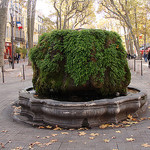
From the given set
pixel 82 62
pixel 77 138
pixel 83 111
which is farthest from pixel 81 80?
pixel 77 138

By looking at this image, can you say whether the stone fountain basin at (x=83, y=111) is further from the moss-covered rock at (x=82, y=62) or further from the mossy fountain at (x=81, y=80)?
the moss-covered rock at (x=82, y=62)

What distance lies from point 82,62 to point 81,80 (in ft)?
1.46

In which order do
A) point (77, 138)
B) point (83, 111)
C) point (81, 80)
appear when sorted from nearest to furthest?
point (77, 138) < point (83, 111) < point (81, 80)

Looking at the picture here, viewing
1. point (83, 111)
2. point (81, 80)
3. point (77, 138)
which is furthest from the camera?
point (81, 80)

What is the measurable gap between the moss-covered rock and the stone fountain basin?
0.64 metres

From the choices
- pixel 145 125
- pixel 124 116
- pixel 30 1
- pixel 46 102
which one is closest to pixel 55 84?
pixel 46 102

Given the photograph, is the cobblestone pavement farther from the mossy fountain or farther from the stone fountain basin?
the mossy fountain

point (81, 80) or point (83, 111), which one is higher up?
point (81, 80)

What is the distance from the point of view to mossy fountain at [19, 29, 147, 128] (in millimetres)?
4477

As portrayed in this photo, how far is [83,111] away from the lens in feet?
14.2

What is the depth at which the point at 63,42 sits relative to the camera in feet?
17.4

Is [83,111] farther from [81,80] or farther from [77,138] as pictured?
[81,80]

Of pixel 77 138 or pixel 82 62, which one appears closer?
pixel 77 138

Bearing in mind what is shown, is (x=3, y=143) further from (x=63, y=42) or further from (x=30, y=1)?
(x=30, y=1)
